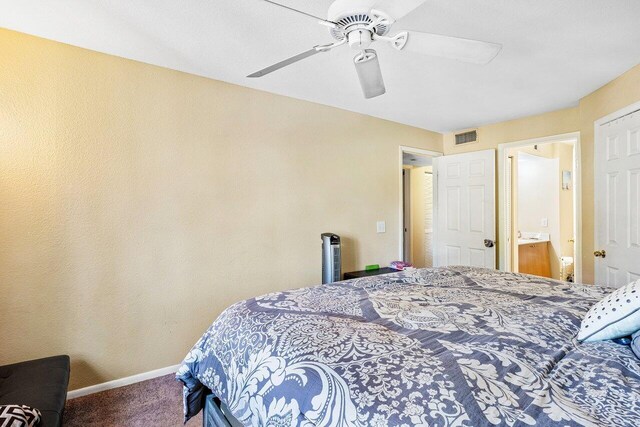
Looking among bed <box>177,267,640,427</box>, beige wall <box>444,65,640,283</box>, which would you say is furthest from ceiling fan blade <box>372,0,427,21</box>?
beige wall <box>444,65,640,283</box>

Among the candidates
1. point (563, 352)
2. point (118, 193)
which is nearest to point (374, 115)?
point (118, 193)

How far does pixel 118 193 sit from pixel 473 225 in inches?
148

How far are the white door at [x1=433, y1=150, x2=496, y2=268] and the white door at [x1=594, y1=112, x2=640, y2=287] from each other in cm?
105

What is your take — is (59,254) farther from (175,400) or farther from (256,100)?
(256,100)

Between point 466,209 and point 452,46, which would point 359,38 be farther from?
point 466,209

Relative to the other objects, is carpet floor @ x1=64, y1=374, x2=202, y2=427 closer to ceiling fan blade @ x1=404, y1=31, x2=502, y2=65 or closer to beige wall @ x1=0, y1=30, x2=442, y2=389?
beige wall @ x1=0, y1=30, x2=442, y2=389

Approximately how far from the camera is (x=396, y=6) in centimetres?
123

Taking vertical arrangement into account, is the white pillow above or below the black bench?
above

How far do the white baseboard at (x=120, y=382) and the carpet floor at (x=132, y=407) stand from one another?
0.09ft

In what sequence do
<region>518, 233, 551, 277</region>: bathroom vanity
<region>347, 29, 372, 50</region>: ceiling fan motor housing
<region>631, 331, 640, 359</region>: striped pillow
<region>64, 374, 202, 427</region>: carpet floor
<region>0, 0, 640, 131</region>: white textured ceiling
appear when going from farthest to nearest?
<region>518, 233, 551, 277</region>: bathroom vanity → <region>64, 374, 202, 427</region>: carpet floor → <region>0, 0, 640, 131</region>: white textured ceiling → <region>347, 29, 372, 50</region>: ceiling fan motor housing → <region>631, 331, 640, 359</region>: striped pillow

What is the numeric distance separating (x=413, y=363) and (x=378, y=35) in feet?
4.41

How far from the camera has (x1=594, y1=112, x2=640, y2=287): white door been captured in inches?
90.7

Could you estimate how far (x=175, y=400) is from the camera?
2.07 meters

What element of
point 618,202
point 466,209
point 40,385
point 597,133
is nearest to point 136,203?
point 40,385
